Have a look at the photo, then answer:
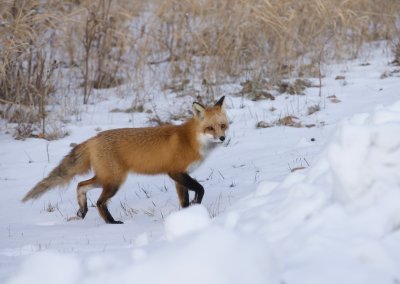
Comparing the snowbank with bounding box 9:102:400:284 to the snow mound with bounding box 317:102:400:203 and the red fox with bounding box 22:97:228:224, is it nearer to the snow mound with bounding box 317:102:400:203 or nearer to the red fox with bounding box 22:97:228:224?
the snow mound with bounding box 317:102:400:203

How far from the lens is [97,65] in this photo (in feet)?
29.8

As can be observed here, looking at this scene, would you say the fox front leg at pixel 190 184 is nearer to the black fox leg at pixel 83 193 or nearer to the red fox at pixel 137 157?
the red fox at pixel 137 157

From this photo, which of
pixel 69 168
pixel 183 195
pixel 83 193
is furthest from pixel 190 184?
pixel 69 168

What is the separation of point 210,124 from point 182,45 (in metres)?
4.23

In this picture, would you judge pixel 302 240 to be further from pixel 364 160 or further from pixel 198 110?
pixel 198 110

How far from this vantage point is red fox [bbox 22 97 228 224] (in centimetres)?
505

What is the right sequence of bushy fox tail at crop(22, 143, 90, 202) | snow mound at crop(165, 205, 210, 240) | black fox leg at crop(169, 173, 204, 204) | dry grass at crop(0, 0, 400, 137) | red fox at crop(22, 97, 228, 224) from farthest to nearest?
1. dry grass at crop(0, 0, 400, 137)
2. bushy fox tail at crop(22, 143, 90, 202)
3. red fox at crop(22, 97, 228, 224)
4. black fox leg at crop(169, 173, 204, 204)
5. snow mound at crop(165, 205, 210, 240)

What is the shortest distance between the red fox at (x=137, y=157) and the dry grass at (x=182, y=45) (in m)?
2.80

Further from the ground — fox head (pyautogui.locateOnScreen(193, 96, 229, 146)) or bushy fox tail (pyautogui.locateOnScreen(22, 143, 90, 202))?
fox head (pyautogui.locateOnScreen(193, 96, 229, 146))

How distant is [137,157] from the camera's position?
510 cm

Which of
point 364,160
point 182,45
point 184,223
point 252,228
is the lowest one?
point 252,228

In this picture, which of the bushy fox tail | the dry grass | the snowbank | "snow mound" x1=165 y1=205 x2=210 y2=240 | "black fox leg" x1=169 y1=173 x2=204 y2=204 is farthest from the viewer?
the dry grass

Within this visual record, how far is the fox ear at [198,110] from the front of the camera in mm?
5242

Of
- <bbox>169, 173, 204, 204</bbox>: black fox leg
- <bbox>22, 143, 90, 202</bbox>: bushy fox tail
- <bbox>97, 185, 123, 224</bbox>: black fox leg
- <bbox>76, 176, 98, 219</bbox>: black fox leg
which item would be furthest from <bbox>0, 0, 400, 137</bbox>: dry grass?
<bbox>169, 173, 204, 204</bbox>: black fox leg
